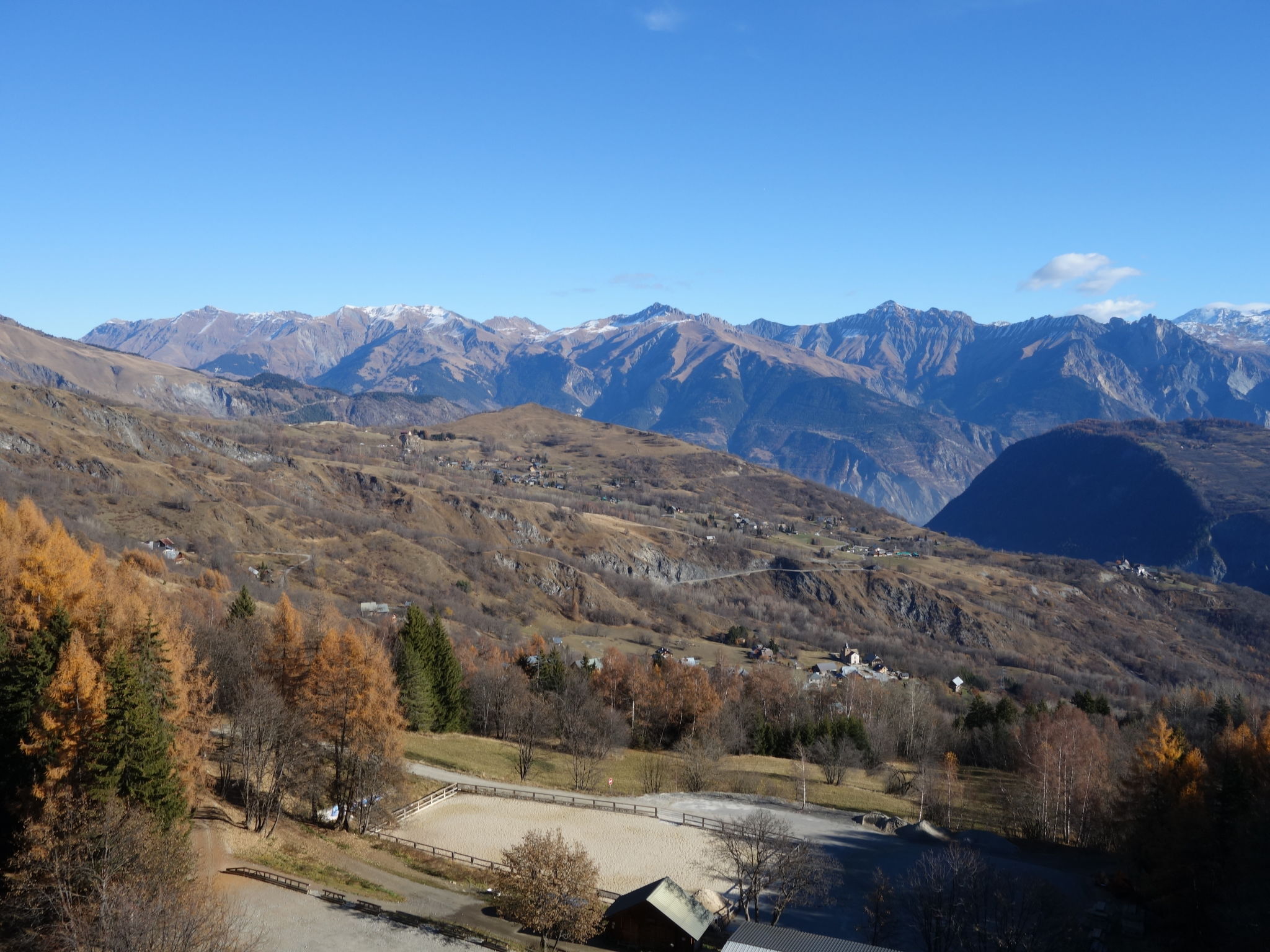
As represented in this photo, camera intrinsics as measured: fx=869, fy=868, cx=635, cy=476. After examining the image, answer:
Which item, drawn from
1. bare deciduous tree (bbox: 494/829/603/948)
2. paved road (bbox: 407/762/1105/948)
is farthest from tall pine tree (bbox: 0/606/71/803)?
paved road (bbox: 407/762/1105/948)

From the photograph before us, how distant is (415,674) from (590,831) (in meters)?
21.6

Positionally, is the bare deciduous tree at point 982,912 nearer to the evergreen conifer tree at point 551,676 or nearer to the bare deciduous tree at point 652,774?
the bare deciduous tree at point 652,774

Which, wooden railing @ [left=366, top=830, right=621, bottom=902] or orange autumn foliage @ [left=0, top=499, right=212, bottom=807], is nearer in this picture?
orange autumn foliage @ [left=0, top=499, right=212, bottom=807]

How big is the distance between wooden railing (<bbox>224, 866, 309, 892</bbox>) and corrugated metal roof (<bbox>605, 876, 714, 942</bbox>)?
1158 centimetres

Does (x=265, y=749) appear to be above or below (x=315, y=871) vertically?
above

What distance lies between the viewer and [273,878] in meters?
32.8

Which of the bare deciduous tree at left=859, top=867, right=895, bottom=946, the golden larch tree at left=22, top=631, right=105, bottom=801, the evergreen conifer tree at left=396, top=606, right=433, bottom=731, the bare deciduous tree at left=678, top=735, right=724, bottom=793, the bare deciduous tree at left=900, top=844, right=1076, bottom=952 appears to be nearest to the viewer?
the golden larch tree at left=22, top=631, right=105, bottom=801

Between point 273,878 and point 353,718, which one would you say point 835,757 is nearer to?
point 353,718

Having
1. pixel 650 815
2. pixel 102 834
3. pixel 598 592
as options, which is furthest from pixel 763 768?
pixel 598 592

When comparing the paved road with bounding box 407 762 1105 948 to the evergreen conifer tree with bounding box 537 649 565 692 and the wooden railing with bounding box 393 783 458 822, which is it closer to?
the wooden railing with bounding box 393 783 458 822

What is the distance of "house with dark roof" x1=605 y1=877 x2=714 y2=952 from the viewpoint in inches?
1272

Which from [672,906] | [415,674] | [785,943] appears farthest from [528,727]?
[785,943]

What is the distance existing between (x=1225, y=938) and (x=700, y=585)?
165 m

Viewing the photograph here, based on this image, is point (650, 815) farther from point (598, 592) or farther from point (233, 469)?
point (233, 469)
